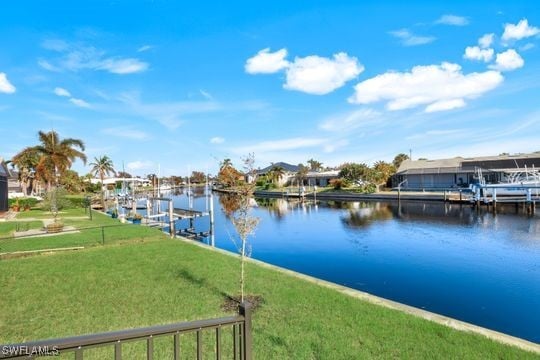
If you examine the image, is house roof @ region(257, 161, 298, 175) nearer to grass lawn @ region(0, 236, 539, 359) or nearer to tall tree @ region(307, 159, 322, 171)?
tall tree @ region(307, 159, 322, 171)

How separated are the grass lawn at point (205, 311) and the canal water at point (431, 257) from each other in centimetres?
441

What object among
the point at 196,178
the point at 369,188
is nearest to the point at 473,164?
the point at 369,188

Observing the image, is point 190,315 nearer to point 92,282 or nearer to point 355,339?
point 355,339

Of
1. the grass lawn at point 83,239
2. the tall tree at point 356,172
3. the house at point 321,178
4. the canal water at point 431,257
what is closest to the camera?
the canal water at point 431,257

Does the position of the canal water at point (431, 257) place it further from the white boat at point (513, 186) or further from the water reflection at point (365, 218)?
the white boat at point (513, 186)

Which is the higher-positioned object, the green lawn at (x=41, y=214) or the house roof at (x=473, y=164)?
the house roof at (x=473, y=164)

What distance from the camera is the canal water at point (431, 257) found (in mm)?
11961

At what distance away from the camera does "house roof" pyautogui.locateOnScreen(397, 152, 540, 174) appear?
56.8 meters

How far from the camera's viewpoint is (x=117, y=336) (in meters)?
2.66

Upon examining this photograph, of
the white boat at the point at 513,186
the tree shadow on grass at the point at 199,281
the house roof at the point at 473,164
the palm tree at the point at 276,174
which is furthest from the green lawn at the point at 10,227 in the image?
the palm tree at the point at 276,174

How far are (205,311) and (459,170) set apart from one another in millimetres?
60878

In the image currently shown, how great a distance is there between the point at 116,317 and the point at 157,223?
2269 cm

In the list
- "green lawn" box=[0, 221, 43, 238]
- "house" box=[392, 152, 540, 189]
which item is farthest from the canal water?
"house" box=[392, 152, 540, 189]

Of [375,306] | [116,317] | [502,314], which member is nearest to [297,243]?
[502,314]
